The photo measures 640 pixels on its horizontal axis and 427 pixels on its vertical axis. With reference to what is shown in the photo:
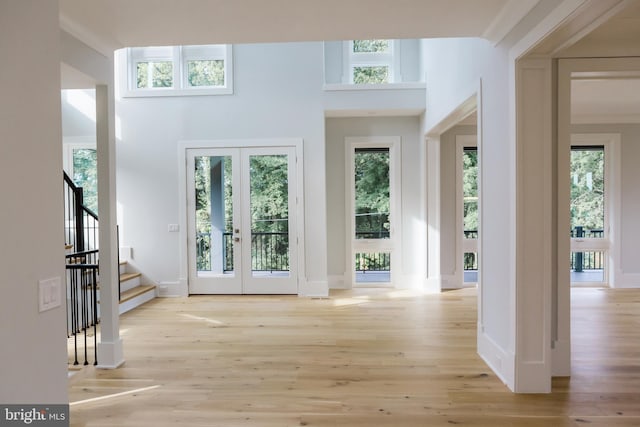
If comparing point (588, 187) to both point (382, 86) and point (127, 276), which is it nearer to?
point (382, 86)

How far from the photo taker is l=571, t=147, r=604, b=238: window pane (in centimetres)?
643

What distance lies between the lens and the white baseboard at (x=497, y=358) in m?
2.80

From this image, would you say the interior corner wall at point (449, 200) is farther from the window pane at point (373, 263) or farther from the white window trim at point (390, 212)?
the window pane at point (373, 263)

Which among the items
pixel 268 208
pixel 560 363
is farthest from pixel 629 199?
pixel 268 208

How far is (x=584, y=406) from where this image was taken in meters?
2.59

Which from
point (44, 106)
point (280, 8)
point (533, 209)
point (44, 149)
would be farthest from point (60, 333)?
point (533, 209)

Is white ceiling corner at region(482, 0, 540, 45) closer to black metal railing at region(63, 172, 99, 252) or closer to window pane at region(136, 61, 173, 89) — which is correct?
black metal railing at region(63, 172, 99, 252)

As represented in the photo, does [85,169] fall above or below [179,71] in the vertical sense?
below

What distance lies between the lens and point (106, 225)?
3.27 metres

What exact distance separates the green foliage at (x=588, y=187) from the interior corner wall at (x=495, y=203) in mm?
4035

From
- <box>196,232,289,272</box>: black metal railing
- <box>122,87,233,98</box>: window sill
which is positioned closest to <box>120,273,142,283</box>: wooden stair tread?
<box>196,232,289,272</box>: black metal railing

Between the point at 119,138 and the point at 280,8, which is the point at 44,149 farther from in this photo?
the point at 119,138

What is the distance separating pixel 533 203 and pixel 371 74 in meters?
4.36

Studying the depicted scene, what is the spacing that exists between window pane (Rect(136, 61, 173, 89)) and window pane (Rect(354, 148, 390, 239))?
131 inches
